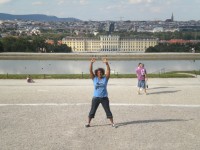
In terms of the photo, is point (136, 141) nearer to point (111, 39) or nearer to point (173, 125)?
point (173, 125)

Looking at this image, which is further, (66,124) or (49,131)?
(66,124)

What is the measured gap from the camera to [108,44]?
146875 mm

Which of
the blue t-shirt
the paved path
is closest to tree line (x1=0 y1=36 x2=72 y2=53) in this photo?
the paved path

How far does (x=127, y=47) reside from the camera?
145 meters

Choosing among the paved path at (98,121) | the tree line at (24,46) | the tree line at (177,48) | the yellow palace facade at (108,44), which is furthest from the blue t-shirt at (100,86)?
the yellow palace facade at (108,44)

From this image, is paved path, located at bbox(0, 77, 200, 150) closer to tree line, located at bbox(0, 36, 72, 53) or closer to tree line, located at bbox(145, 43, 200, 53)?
tree line, located at bbox(0, 36, 72, 53)

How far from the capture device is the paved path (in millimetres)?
9078

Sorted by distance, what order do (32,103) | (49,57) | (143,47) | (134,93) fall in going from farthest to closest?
1. (143,47)
2. (49,57)
3. (134,93)
4. (32,103)

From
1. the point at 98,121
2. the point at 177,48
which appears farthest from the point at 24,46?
the point at 98,121

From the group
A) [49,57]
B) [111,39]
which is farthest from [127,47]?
[49,57]

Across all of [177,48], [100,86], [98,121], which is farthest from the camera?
[177,48]

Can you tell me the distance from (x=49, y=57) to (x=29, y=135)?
2949 inches

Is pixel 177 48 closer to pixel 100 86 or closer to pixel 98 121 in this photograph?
pixel 98 121

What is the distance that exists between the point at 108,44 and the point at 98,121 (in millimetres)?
136155
